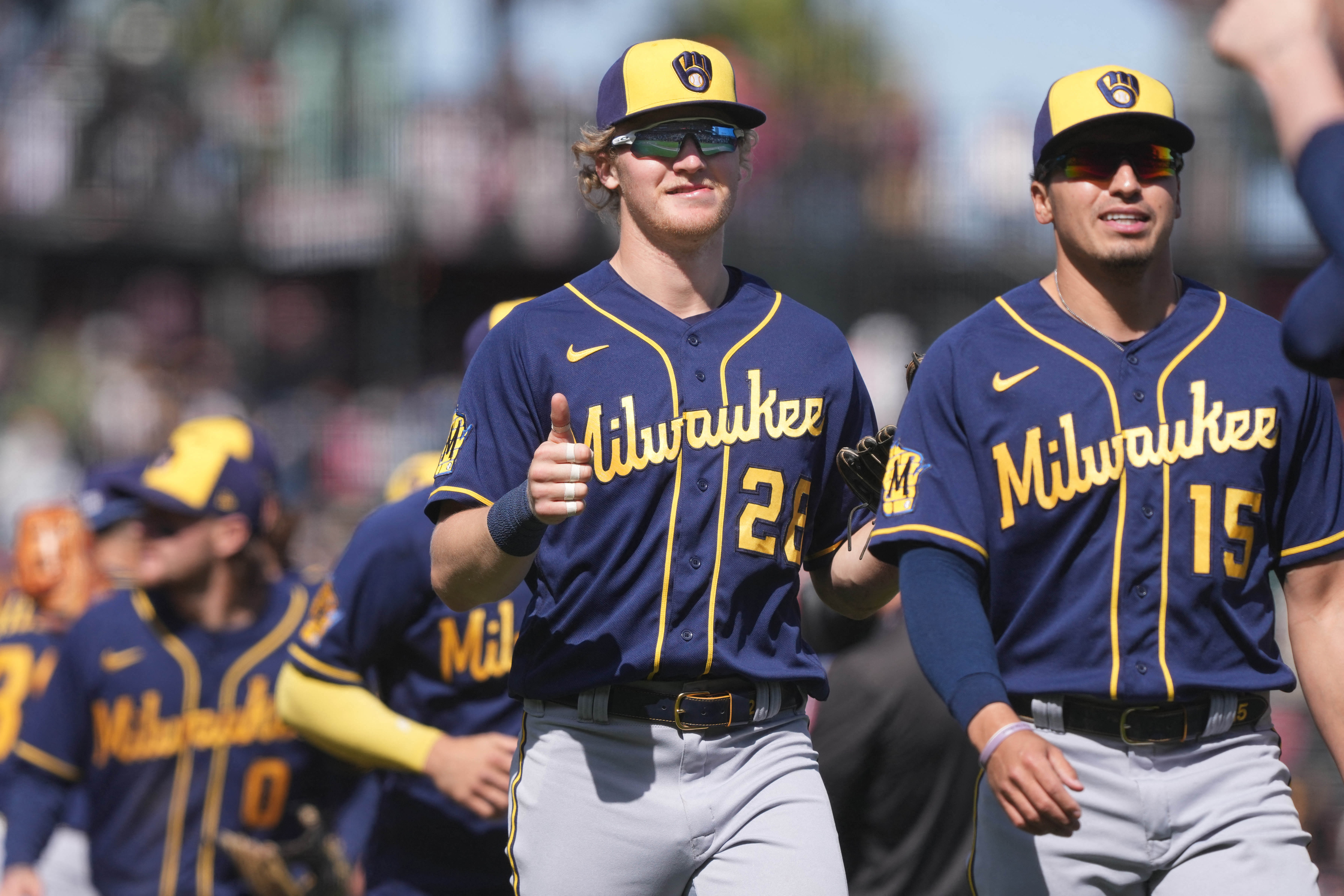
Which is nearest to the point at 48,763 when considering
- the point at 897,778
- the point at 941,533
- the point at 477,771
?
the point at 477,771

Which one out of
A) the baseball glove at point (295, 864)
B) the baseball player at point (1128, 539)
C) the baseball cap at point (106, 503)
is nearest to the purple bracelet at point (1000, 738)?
the baseball player at point (1128, 539)

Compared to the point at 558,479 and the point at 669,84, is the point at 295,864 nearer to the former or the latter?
the point at 558,479

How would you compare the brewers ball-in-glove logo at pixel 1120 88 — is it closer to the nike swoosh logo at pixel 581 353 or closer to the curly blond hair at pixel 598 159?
the curly blond hair at pixel 598 159

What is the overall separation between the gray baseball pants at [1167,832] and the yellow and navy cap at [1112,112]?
130cm

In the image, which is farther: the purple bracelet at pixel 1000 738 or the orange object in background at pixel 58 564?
the orange object in background at pixel 58 564

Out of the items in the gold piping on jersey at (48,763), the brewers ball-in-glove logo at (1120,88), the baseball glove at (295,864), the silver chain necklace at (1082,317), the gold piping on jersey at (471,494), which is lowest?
the baseball glove at (295,864)

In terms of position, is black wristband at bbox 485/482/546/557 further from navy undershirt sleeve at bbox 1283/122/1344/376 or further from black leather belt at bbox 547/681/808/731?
navy undershirt sleeve at bbox 1283/122/1344/376

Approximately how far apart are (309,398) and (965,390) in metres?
14.0

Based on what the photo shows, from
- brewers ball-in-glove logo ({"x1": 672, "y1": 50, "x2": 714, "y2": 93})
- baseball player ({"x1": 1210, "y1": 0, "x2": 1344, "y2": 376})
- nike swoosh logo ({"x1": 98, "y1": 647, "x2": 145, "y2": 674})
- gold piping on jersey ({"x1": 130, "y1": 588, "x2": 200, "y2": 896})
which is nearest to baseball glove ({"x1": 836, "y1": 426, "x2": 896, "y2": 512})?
brewers ball-in-glove logo ({"x1": 672, "y1": 50, "x2": 714, "y2": 93})

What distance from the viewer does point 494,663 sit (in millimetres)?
4891

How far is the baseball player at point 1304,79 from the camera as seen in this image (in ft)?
8.79

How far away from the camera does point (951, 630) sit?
335cm

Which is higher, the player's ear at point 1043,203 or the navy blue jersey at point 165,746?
the player's ear at point 1043,203

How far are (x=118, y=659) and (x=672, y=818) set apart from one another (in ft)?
10.3
